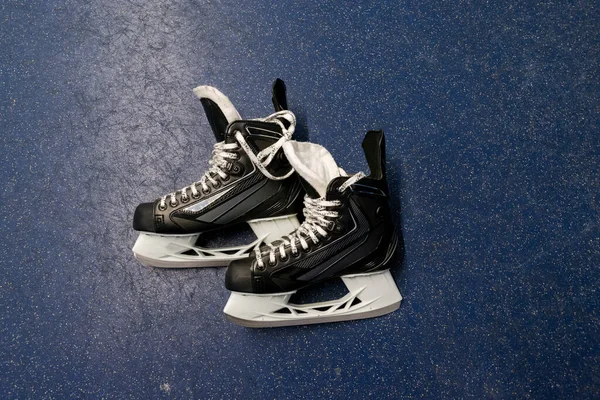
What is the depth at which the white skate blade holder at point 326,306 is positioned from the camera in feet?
3.03

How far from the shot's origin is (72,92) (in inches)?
45.3

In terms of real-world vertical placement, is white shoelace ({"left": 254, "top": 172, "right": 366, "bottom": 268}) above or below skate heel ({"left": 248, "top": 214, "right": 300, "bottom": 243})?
above

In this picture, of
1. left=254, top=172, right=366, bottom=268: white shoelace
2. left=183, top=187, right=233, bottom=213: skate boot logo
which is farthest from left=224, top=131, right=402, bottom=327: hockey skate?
left=183, top=187, right=233, bottom=213: skate boot logo

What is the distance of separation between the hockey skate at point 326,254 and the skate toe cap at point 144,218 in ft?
0.61

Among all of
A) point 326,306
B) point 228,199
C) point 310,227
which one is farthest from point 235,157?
point 326,306

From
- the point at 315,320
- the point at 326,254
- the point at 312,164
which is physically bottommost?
the point at 315,320

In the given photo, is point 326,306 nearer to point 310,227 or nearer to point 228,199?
point 310,227

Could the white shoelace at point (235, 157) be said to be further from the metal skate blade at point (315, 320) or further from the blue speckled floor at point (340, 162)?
the metal skate blade at point (315, 320)

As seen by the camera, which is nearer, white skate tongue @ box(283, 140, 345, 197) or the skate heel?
white skate tongue @ box(283, 140, 345, 197)

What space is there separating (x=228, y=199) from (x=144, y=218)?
0.54 feet

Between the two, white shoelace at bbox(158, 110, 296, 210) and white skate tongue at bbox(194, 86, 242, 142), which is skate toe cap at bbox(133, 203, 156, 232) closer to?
white shoelace at bbox(158, 110, 296, 210)

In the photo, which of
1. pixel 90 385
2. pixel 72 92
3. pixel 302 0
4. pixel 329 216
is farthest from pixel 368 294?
pixel 72 92

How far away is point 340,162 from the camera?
1.04 meters

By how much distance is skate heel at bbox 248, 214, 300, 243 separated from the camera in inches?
38.9
